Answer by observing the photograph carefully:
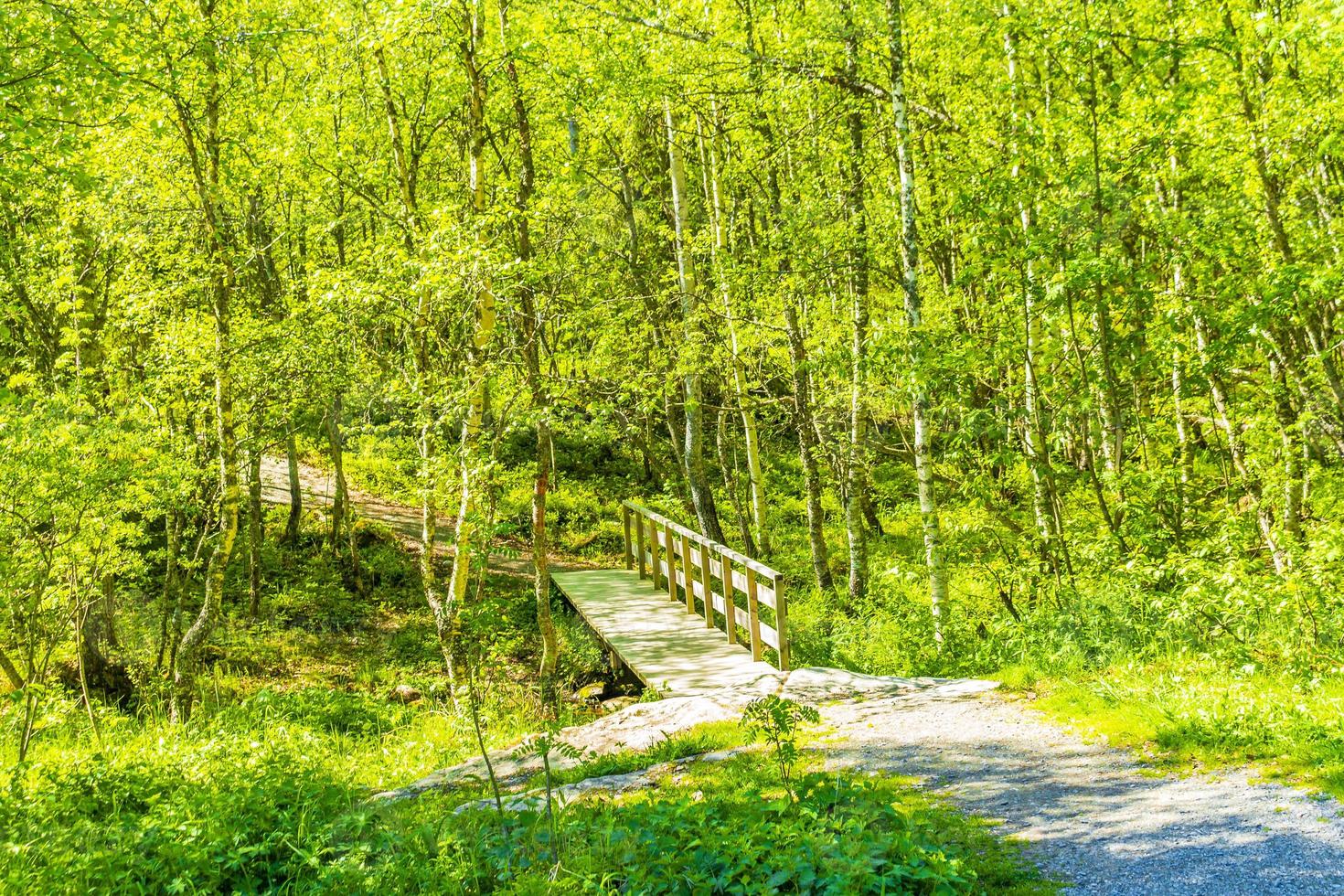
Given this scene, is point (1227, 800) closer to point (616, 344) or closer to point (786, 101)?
point (786, 101)

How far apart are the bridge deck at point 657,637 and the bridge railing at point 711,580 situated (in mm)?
189

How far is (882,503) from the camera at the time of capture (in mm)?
19281

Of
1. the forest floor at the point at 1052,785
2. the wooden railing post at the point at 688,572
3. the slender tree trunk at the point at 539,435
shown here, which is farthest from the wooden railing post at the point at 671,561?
the forest floor at the point at 1052,785

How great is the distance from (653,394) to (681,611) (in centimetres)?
292

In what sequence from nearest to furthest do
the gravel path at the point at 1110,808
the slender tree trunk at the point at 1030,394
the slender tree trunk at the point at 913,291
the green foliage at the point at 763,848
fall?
1. the green foliage at the point at 763,848
2. the gravel path at the point at 1110,808
3. the slender tree trunk at the point at 1030,394
4. the slender tree trunk at the point at 913,291

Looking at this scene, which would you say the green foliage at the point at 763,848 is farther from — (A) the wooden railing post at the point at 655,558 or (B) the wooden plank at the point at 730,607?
(A) the wooden railing post at the point at 655,558

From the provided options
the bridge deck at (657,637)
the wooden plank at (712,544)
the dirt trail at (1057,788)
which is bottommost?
the bridge deck at (657,637)

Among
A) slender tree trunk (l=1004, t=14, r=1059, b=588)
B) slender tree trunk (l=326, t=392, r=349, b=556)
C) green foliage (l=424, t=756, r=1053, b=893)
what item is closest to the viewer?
green foliage (l=424, t=756, r=1053, b=893)

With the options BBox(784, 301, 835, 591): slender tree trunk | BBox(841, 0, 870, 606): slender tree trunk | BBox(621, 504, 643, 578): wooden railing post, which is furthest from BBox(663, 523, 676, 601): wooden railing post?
BBox(841, 0, 870, 606): slender tree trunk

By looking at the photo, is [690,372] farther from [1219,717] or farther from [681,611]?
[1219,717]

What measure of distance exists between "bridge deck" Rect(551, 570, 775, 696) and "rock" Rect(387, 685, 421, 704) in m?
2.31

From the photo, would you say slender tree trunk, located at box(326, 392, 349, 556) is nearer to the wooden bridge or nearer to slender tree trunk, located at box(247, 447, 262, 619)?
slender tree trunk, located at box(247, 447, 262, 619)

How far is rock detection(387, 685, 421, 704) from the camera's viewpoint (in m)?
11.1

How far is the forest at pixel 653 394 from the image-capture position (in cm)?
486
